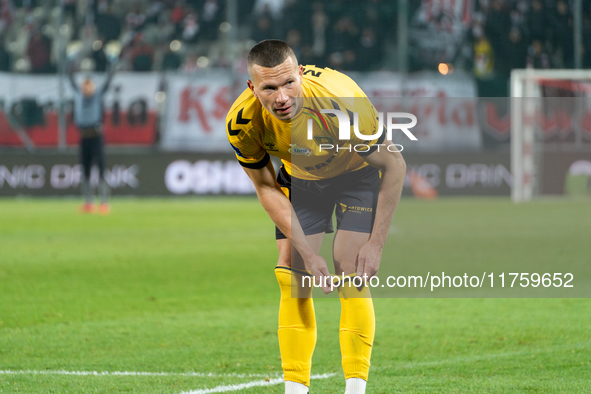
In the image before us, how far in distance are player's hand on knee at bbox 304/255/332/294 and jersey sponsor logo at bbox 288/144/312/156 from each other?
1.40ft

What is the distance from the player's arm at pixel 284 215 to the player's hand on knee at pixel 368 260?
148mm

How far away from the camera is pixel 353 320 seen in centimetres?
320

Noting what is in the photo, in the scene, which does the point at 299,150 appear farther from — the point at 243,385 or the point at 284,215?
the point at 243,385

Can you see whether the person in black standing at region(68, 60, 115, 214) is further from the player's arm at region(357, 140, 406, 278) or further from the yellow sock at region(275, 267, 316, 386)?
the player's arm at region(357, 140, 406, 278)

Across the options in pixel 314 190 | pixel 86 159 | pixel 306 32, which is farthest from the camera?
pixel 306 32

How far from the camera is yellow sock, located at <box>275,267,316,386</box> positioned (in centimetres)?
322

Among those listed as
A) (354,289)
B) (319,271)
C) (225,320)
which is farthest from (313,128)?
(225,320)

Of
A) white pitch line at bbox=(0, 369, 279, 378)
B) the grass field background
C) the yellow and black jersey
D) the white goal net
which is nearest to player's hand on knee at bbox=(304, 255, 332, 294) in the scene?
the yellow and black jersey

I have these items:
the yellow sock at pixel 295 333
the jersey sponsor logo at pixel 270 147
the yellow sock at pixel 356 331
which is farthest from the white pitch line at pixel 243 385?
the jersey sponsor logo at pixel 270 147

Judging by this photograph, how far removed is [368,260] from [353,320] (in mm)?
265

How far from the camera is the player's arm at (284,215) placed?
3143mm

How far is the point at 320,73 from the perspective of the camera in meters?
3.27

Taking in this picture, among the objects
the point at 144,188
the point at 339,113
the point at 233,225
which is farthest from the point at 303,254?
the point at 144,188

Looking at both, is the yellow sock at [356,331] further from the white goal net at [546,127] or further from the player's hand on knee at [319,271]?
the white goal net at [546,127]
